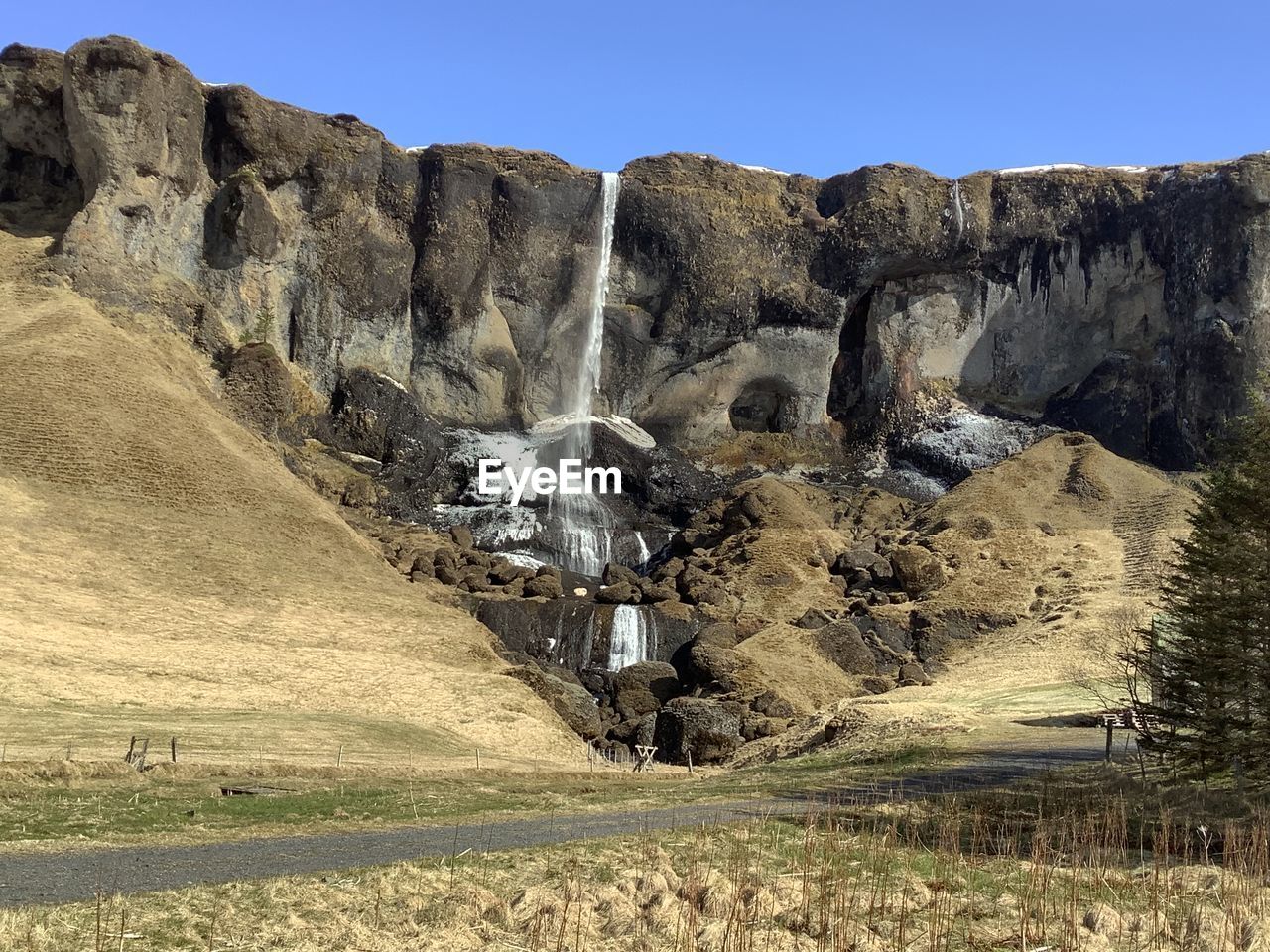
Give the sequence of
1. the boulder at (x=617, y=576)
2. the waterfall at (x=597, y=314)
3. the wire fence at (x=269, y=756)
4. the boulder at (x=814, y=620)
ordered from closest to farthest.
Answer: the wire fence at (x=269, y=756) → the boulder at (x=814, y=620) → the boulder at (x=617, y=576) → the waterfall at (x=597, y=314)

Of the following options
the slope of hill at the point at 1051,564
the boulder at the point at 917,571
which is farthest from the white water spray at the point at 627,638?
the boulder at the point at 917,571

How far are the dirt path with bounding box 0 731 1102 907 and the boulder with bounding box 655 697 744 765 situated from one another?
16187mm

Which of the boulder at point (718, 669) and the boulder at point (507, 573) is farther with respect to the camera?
the boulder at point (507, 573)

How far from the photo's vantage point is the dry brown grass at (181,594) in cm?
2716

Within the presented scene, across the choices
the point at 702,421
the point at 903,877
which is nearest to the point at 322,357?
the point at 702,421

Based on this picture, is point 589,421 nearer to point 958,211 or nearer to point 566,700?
point 958,211

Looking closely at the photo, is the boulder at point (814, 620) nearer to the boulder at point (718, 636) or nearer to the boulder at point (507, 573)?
the boulder at point (718, 636)

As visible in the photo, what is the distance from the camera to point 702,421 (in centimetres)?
7556

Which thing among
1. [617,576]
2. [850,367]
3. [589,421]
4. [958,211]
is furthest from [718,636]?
[958,211]

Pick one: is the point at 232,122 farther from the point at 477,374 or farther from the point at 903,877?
the point at 903,877

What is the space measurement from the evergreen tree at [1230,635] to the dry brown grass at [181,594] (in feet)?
52.3

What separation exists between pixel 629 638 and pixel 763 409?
110 feet

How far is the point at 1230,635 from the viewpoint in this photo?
18453 millimetres

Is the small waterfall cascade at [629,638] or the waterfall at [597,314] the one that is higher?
the waterfall at [597,314]
